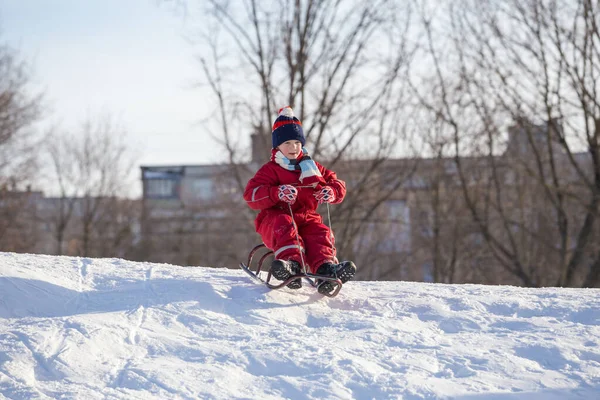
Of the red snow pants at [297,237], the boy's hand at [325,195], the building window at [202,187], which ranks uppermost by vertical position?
the building window at [202,187]

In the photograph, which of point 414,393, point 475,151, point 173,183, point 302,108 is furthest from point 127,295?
point 173,183

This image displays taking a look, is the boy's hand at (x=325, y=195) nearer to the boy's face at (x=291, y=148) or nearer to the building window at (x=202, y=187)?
the boy's face at (x=291, y=148)

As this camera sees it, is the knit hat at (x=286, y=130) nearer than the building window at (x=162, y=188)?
Yes

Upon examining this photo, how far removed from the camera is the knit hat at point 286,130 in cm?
572

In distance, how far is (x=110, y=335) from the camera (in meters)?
4.11

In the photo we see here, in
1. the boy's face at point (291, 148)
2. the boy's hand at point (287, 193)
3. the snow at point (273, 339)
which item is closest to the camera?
the snow at point (273, 339)

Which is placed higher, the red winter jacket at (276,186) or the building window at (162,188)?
the building window at (162,188)

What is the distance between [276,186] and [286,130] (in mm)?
533

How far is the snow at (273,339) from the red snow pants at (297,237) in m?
0.29

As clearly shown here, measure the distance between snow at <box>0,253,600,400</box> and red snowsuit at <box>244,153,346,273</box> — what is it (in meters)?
0.32

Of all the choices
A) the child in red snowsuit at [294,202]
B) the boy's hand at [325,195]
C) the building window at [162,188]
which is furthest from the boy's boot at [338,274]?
the building window at [162,188]

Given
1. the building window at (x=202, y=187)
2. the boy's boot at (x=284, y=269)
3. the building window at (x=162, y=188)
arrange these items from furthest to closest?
the building window at (x=162, y=188), the building window at (x=202, y=187), the boy's boot at (x=284, y=269)

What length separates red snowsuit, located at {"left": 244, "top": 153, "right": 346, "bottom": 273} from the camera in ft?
17.8

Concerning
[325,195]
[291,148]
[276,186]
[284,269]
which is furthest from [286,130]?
[284,269]
